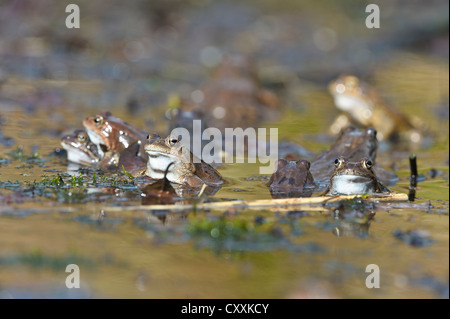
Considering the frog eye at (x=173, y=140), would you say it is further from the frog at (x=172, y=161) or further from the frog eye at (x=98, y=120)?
the frog eye at (x=98, y=120)

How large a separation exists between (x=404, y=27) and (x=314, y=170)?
38.5 feet

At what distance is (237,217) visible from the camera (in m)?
5.84

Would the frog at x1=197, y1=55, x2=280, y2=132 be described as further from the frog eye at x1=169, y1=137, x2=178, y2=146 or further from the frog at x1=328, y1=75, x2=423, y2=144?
the frog eye at x1=169, y1=137, x2=178, y2=146

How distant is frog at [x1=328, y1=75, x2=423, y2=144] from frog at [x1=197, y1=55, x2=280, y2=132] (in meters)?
A: 1.21

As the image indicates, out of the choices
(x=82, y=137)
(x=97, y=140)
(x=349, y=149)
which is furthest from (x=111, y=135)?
(x=349, y=149)

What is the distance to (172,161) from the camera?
22.4 ft

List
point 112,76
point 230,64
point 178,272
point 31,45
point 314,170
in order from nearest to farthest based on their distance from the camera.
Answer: point 178,272 < point 314,170 < point 230,64 < point 112,76 < point 31,45

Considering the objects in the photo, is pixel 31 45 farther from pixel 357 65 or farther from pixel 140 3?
pixel 357 65

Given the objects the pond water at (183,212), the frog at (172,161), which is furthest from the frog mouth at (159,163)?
the pond water at (183,212)

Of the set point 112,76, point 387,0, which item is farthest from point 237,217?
point 387,0

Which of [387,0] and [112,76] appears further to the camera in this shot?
→ [387,0]

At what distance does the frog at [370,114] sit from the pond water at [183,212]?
0.38 metres

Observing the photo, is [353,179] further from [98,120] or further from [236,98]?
[236,98]

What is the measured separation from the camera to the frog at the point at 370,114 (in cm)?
1092
